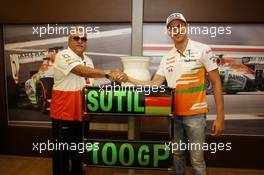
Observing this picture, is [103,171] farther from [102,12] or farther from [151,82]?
[102,12]

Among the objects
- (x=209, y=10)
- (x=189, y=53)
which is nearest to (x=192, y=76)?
Answer: (x=189, y=53)

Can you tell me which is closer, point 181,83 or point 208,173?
point 181,83

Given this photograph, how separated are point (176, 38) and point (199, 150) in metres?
0.79

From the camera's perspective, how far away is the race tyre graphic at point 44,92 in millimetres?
3040

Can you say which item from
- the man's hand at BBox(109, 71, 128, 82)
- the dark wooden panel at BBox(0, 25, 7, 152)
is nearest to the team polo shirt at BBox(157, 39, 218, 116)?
the man's hand at BBox(109, 71, 128, 82)

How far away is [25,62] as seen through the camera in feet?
10.2

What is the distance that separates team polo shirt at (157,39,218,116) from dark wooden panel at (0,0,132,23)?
1.12 meters

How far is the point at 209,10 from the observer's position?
2727mm

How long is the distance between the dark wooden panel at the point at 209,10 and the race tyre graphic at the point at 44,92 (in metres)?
1.33

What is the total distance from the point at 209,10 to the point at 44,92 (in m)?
2.00

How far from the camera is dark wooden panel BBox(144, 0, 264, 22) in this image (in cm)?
270

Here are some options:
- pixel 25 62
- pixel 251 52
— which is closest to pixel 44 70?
pixel 25 62

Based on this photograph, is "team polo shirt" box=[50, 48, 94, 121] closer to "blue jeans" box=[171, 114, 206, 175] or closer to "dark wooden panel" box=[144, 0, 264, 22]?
"blue jeans" box=[171, 114, 206, 175]

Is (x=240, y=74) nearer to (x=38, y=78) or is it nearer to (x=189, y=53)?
(x=189, y=53)
